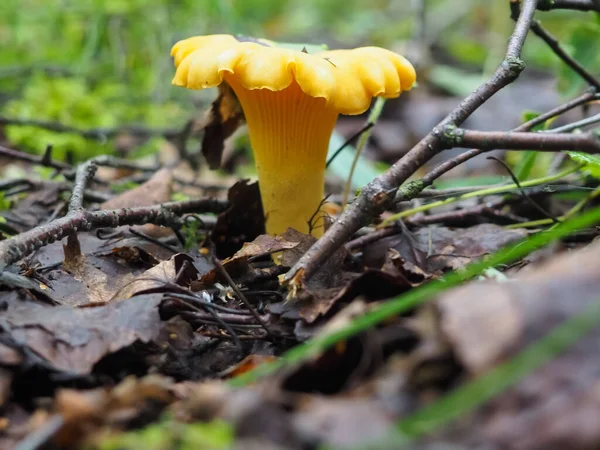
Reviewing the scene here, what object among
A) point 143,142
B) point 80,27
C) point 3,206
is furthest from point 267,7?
point 3,206

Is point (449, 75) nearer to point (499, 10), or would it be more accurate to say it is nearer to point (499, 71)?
point (499, 10)

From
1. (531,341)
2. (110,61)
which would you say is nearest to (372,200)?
(531,341)

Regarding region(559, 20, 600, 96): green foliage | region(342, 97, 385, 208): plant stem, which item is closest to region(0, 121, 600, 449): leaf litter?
region(342, 97, 385, 208): plant stem

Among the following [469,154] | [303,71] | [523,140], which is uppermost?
[303,71]

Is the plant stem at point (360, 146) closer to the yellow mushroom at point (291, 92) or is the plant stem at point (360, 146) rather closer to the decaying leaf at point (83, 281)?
the yellow mushroom at point (291, 92)

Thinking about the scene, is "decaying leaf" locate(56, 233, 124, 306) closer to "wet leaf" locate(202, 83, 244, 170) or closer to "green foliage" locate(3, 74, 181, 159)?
"wet leaf" locate(202, 83, 244, 170)

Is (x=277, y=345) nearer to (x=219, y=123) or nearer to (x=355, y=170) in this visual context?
(x=219, y=123)
